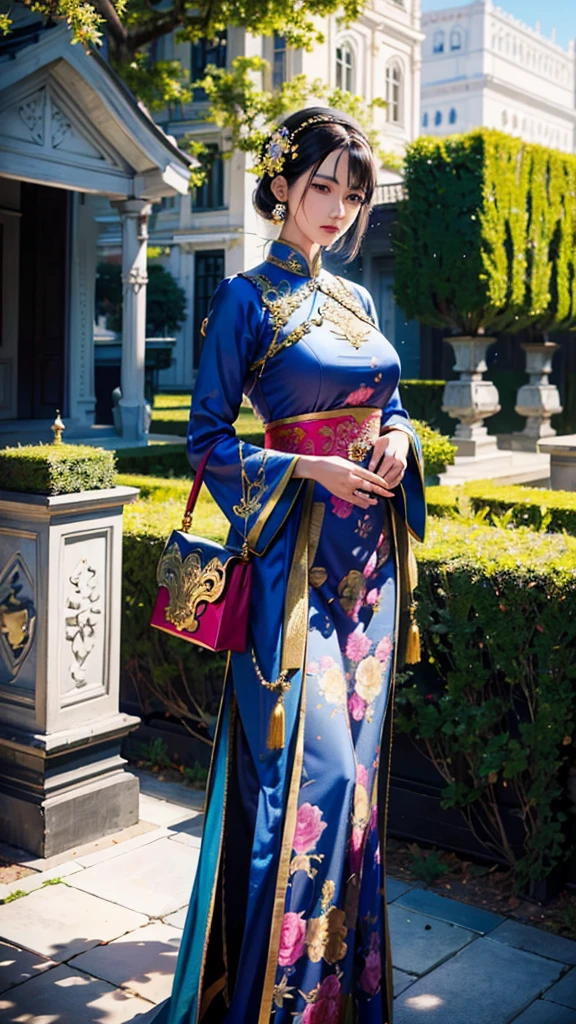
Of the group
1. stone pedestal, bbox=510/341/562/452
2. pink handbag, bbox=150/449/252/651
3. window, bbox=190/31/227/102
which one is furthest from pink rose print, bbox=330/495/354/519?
window, bbox=190/31/227/102

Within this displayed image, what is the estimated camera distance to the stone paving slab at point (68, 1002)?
3004 mm

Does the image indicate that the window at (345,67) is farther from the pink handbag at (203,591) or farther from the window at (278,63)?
the pink handbag at (203,591)

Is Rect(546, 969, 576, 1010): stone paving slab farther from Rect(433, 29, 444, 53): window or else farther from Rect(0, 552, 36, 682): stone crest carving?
Rect(433, 29, 444, 53): window

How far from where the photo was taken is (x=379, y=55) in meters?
31.8

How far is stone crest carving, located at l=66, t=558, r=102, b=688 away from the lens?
4.25 m

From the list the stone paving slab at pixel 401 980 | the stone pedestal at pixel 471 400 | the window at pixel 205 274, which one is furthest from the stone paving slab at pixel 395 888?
the window at pixel 205 274

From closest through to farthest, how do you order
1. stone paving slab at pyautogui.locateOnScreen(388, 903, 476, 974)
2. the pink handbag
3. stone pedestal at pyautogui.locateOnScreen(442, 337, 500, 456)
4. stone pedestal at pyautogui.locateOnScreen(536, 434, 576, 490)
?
the pink handbag, stone paving slab at pyautogui.locateOnScreen(388, 903, 476, 974), stone pedestal at pyautogui.locateOnScreen(536, 434, 576, 490), stone pedestal at pyautogui.locateOnScreen(442, 337, 500, 456)

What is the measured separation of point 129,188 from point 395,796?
33.6 ft

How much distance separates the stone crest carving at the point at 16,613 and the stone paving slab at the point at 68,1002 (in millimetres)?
1330

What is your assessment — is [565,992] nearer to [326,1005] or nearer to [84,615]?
[326,1005]

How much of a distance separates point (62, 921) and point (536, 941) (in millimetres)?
1500

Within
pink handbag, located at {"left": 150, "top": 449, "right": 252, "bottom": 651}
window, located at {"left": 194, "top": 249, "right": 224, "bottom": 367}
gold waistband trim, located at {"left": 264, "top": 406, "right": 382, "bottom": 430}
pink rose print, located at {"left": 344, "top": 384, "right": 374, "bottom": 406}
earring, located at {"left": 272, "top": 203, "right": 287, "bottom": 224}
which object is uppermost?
window, located at {"left": 194, "top": 249, "right": 224, "bottom": 367}

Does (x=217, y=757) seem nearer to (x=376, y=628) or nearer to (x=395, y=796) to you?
(x=376, y=628)

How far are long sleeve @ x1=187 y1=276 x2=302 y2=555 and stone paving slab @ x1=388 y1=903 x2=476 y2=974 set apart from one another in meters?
1.56
